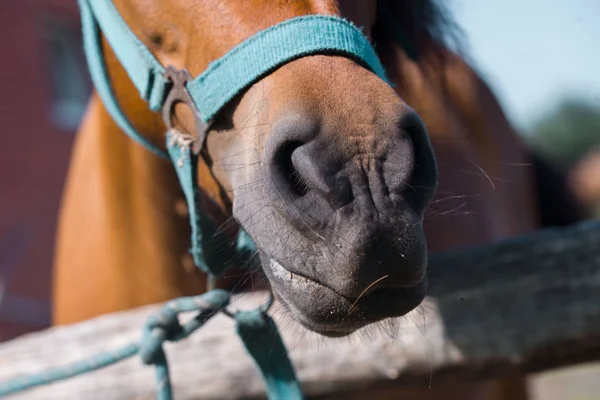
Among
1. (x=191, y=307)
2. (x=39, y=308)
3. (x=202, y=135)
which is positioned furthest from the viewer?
(x=39, y=308)

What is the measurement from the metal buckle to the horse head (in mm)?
138

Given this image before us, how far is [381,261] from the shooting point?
93cm

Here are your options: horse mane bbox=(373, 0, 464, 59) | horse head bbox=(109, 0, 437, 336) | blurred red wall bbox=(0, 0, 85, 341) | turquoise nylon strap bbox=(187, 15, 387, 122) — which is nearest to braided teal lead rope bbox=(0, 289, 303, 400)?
horse head bbox=(109, 0, 437, 336)

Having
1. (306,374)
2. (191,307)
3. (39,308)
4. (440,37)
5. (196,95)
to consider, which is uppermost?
(196,95)

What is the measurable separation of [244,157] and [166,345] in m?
0.62

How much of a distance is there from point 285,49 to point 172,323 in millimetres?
571

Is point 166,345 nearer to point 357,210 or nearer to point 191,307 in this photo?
point 191,307

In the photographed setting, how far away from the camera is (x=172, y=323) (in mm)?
1366

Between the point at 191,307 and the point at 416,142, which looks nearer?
the point at 416,142

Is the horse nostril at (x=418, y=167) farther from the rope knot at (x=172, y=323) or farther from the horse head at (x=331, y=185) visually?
the rope knot at (x=172, y=323)

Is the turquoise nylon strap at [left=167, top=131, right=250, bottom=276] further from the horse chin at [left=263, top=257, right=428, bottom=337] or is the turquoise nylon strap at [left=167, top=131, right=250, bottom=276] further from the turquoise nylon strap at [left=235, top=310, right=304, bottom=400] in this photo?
the horse chin at [left=263, top=257, right=428, bottom=337]

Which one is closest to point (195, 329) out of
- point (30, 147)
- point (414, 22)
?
point (414, 22)

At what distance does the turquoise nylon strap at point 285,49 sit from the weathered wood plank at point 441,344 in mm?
586

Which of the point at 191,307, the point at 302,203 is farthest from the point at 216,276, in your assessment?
the point at 302,203
